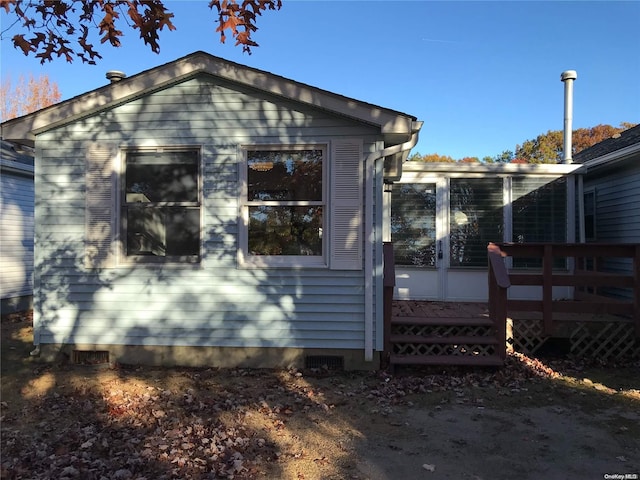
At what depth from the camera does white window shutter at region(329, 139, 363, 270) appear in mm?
5504

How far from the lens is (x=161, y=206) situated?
5.74m

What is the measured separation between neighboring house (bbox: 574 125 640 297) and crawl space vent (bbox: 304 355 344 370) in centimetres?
519

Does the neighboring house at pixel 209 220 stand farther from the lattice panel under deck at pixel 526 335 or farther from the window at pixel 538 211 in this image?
the window at pixel 538 211

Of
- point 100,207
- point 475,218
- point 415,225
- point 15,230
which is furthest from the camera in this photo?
point 15,230

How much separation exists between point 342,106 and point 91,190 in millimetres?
3252

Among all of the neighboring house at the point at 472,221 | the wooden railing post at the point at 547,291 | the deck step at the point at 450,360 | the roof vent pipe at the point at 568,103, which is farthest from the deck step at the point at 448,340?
the roof vent pipe at the point at 568,103

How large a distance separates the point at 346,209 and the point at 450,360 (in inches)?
85.1

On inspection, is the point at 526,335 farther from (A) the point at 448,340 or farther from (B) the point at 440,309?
(A) the point at 448,340

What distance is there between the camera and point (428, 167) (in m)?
8.19

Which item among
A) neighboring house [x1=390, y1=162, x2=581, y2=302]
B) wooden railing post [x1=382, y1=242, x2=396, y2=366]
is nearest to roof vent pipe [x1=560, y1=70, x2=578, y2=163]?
neighboring house [x1=390, y1=162, x2=581, y2=302]

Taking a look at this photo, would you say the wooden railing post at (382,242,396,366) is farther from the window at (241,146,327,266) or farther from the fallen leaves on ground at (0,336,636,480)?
the window at (241,146,327,266)

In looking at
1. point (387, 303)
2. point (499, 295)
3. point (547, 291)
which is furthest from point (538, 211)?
point (387, 303)

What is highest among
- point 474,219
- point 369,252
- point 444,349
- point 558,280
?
point 474,219

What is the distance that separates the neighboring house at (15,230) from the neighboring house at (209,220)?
4006mm
